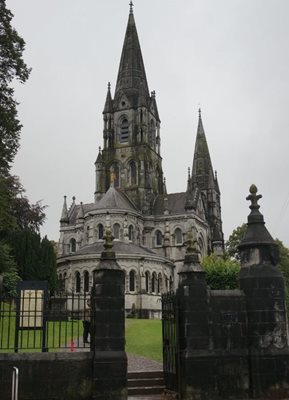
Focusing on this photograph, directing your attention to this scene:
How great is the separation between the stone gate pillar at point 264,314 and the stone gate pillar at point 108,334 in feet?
11.5

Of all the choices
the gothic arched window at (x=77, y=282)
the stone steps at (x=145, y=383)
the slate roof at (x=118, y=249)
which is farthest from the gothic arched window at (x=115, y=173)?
the stone steps at (x=145, y=383)

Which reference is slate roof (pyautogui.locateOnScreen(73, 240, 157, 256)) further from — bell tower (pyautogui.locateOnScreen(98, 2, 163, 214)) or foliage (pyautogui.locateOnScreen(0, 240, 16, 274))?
foliage (pyautogui.locateOnScreen(0, 240, 16, 274))

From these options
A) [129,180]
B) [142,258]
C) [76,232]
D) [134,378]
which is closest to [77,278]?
[142,258]

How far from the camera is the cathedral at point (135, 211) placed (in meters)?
53.1

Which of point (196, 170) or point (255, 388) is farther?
point (196, 170)

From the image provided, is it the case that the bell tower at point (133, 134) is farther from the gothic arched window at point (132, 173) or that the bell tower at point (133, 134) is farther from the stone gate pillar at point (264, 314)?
the stone gate pillar at point (264, 314)

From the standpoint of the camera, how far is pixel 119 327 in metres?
12.7

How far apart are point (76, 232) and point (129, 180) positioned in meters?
10.4

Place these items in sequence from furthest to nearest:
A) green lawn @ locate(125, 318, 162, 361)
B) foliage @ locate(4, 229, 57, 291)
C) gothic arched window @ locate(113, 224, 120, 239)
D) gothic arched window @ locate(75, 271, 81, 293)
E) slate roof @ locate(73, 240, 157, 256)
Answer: gothic arched window @ locate(113, 224, 120, 239), slate roof @ locate(73, 240, 157, 256), gothic arched window @ locate(75, 271, 81, 293), foliage @ locate(4, 229, 57, 291), green lawn @ locate(125, 318, 162, 361)

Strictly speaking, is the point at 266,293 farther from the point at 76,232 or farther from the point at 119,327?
the point at 76,232

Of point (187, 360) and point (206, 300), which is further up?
point (206, 300)

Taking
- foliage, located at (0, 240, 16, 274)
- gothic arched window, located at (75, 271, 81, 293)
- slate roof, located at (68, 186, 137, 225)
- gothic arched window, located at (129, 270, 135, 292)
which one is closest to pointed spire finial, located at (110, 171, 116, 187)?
slate roof, located at (68, 186, 137, 225)

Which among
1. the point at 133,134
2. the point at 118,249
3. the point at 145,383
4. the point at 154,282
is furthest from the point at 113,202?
the point at 145,383

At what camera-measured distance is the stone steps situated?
557 inches
